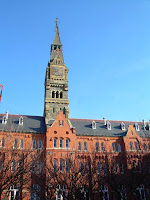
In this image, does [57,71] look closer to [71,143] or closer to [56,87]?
[56,87]

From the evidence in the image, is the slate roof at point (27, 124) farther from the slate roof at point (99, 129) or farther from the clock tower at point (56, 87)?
the slate roof at point (99, 129)

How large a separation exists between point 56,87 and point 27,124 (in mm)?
12351

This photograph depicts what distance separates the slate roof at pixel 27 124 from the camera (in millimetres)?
44344

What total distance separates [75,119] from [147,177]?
22296mm

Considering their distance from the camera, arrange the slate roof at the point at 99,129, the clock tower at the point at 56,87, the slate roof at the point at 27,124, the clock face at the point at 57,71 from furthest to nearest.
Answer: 1. the clock face at the point at 57,71
2. the clock tower at the point at 56,87
3. the slate roof at the point at 99,129
4. the slate roof at the point at 27,124

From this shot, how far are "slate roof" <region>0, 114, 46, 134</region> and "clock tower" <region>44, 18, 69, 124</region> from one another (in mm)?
1961

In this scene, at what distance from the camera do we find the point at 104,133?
49188mm

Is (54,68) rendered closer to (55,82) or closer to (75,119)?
(55,82)

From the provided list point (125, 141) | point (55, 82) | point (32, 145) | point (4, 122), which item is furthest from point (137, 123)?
point (4, 122)

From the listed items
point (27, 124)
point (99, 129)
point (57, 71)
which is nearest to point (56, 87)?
point (57, 71)

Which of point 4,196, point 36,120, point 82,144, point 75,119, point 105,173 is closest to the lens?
point 105,173

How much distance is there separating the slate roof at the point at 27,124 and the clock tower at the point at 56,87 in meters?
1.96

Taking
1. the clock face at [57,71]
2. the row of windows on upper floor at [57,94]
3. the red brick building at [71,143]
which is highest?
the clock face at [57,71]

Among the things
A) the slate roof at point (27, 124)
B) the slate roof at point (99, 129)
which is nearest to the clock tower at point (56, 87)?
the slate roof at point (27, 124)
